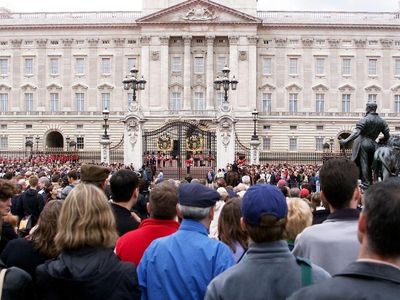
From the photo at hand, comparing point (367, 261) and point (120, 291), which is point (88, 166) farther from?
point (367, 261)

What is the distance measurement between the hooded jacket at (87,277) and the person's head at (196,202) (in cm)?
70

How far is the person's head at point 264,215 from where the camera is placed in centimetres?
431

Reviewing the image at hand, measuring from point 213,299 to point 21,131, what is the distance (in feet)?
219

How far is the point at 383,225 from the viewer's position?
3.06 metres

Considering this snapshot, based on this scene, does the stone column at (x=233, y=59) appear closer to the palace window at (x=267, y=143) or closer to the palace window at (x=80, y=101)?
the palace window at (x=267, y=143)

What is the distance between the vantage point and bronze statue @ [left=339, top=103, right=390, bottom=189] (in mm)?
15070

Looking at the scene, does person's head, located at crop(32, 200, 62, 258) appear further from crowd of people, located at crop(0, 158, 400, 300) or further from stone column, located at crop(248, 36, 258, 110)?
stone column, located at crop(248, 36, 258, 110)

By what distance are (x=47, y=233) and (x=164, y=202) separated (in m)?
1.08

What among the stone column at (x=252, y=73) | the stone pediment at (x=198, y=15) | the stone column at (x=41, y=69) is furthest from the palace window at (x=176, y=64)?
the stone column at (x=41, y=69)

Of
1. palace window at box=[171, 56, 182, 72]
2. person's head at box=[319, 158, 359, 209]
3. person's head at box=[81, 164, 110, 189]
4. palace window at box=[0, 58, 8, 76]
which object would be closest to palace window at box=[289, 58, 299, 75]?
palace window at box=[171, 56, 182, 72]

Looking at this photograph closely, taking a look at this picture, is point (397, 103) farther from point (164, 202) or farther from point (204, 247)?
point (204, 247)

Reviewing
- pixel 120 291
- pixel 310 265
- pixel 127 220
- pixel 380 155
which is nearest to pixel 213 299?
pixel 310 265

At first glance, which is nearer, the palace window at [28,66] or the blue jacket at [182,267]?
the blue jacket at [182,267]

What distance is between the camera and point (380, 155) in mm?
14781
